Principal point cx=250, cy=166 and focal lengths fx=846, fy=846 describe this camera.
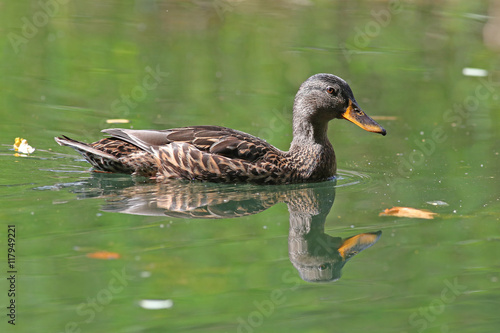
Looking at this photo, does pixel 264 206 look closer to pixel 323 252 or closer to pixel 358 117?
pixel 323 252

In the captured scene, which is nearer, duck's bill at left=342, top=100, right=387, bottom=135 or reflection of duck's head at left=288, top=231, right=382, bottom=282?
reflection of duck's head at left=288, top=231, right=382, bottom=282

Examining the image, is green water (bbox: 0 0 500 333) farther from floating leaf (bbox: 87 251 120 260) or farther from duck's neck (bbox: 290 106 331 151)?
duck's neck (bbox: 290 106 331 151)

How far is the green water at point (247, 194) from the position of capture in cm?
593

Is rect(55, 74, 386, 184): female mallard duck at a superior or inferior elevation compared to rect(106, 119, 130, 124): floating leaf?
inferior

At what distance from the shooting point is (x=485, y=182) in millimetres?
9305

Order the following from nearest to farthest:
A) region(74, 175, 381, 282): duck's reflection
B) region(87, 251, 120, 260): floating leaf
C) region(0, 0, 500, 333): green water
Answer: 1. region(0, 0, 500, 333): green water
2. region(87, 251, 120, 260): floating leaf
3. region(74, 175, 381, 282): duck's reflection

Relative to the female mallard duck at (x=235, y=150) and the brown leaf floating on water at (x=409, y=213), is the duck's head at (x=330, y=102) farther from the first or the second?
the brown leaf floating on water at (x=409, y=213)

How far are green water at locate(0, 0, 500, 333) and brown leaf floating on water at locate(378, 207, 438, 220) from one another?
0.31 ft

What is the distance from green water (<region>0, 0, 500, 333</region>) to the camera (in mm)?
5934

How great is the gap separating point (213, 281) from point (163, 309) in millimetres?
617

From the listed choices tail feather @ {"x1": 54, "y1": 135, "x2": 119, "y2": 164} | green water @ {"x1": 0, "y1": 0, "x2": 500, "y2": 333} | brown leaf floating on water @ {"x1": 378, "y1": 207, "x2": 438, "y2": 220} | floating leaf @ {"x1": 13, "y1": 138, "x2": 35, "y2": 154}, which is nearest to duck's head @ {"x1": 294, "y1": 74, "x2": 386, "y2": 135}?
green water @ {"x1": 0, "y1": 0, "x2": 500, "y2": 333}

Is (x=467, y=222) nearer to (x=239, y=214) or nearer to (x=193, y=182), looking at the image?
(x=239, y=214)

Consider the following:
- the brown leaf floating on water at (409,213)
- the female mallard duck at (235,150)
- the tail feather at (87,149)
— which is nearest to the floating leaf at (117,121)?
the female mallard duck at (235,150)

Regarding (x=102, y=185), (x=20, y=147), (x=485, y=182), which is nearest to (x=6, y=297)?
A: (x=102, y=185)
